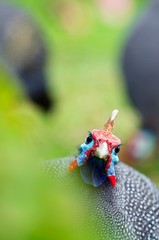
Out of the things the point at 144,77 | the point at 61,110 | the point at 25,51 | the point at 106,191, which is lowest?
the point at 106,191

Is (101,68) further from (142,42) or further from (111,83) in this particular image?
(142,42)

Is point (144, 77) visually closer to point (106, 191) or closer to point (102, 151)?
point (106, 191)

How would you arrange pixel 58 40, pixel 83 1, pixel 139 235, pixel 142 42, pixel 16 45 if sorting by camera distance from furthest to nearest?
pixel 83 1, pixel 58 40, pixel 16 45, pixel 142 42, pixel 139 235

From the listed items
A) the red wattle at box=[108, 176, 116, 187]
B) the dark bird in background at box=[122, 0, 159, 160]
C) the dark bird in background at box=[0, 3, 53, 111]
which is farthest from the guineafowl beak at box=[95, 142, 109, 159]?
the dark bird in background at box=[0, 3, 53, 111]

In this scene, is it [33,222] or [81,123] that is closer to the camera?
[33,222]

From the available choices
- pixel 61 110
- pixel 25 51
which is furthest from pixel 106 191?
pixel 61 110

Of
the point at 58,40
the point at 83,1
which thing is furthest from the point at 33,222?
the point at 83,1

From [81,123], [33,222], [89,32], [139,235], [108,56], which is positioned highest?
[89,32]
